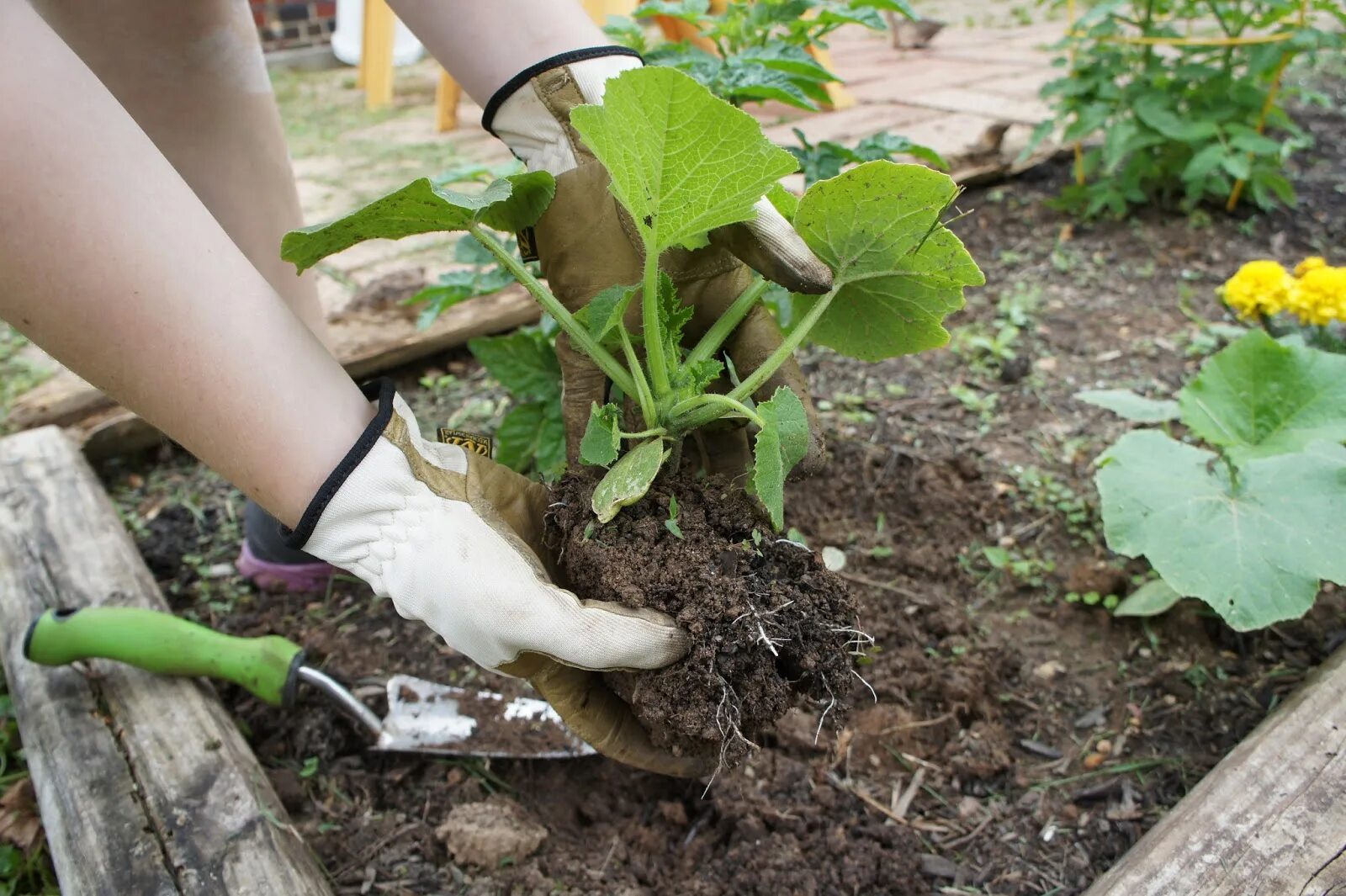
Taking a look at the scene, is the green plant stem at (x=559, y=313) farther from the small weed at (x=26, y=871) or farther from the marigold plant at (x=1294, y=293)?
the marigold plant at (x=1294, y=293)

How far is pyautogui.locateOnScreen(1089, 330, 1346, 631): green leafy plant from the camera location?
1425 mm

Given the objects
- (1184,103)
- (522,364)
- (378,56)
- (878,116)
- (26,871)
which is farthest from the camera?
(378,56)

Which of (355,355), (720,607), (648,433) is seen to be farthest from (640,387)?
(355,355)

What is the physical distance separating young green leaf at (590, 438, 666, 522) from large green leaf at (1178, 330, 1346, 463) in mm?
1079

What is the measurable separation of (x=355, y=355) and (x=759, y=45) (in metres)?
1.31

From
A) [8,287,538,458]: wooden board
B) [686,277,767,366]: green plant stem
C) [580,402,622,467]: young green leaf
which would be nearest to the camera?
[580,402,622,467]: young green leaf

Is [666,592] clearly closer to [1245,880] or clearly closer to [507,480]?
[507,480]

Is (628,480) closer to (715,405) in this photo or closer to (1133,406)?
(715,405)

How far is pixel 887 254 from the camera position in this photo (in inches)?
49.9

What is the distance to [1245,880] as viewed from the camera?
1.11m

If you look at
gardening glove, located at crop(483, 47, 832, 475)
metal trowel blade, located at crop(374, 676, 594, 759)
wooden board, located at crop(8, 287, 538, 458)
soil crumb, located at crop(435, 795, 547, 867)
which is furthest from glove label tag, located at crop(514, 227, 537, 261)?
wooden board, located at crop(8, 287, 538, 458)

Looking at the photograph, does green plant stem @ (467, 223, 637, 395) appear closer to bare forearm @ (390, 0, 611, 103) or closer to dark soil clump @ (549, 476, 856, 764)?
dark soil clump @ (549, 476, 856, 764)

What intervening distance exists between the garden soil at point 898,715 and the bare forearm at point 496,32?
77 centimetres

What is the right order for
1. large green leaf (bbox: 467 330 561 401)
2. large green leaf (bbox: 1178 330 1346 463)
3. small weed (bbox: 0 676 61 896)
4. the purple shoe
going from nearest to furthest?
1. small weed (bbox: 0 676 61 896)
2. large green leaf (bbox: 1178 330 1346 463)
3. large green leaf (bbox: 467 330 561 401)
4. the purple shoe
